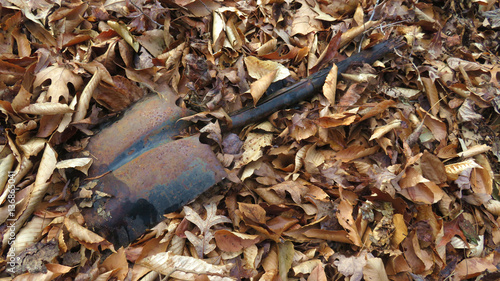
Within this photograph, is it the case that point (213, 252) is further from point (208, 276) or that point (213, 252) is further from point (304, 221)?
point (304, 221)

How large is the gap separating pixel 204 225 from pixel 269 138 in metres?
0.62

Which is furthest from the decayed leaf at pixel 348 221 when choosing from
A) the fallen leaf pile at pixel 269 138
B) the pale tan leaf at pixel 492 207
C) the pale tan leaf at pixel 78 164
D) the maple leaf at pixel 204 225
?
the pale tan leaf at pixel 78 164

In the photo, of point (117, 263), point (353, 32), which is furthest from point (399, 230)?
point (117, 263)

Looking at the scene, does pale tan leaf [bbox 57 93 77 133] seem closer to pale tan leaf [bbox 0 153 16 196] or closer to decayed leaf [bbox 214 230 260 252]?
pale tan leaf [bbox 0 153 16 196]

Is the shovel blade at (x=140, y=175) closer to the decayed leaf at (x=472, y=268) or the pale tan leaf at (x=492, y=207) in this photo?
the decayed leaf at (x=472, y=268)

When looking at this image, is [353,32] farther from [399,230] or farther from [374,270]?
[374,270]

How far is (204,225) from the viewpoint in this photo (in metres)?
1.54

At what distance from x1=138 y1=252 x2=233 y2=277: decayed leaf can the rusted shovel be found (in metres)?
0.18

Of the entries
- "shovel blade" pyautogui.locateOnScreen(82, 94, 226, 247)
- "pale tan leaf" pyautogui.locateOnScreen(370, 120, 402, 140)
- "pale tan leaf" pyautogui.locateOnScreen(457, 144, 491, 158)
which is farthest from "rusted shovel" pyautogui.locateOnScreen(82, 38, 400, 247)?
"pale tan leaf" pyautogui.locateOnScreen(457, 144, 491, 158)

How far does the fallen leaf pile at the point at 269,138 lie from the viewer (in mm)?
1485

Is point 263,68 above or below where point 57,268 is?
above

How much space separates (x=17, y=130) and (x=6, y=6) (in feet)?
2.71

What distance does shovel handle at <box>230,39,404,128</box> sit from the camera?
1.79 metres

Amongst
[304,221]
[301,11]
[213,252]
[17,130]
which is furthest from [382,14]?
[17,130]
